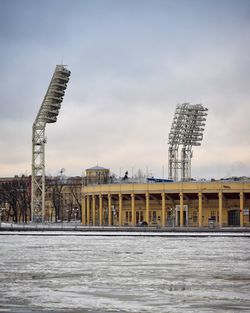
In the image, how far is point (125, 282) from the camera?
1391 inches

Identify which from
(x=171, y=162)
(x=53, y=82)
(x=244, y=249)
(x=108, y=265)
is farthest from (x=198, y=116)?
(x=108, y=265)

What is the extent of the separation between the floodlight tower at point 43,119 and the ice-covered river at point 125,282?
3150 inches

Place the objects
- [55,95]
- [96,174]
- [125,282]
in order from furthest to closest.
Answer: [96,174] → [55,95] → [125,282]

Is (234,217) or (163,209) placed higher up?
(163,209)

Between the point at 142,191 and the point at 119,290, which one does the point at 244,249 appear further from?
the point at 142,191

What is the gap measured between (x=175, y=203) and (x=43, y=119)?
2852 cm

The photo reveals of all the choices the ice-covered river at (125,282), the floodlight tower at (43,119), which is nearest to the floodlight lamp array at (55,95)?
the floodlight tower at (43,119)

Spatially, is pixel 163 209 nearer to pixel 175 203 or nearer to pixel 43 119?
pixel 175 203

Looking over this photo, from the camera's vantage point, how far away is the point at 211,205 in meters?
117

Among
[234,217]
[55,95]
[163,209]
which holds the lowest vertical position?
[234,217]

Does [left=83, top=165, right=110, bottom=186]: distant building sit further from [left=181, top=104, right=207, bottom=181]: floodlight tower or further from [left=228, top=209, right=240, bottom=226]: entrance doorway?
[left=228, top=209, right=240, bottom=226]: entrance doorway

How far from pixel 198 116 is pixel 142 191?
34.2 meters

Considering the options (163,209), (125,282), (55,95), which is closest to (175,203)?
(163,209)

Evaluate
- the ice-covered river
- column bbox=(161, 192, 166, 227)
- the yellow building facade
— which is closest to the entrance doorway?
the yellow building facade
